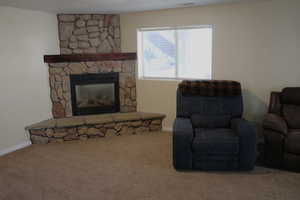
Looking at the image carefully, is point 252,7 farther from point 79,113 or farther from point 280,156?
point 79,113

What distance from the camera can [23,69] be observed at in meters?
4.17

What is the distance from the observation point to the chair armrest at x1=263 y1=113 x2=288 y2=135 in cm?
322

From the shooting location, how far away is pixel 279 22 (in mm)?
3826

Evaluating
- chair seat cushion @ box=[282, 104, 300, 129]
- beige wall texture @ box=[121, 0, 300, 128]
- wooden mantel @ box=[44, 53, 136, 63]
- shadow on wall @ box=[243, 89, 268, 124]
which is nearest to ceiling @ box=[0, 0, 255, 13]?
beige wall texture @ box=[121, 0, 300, 128]

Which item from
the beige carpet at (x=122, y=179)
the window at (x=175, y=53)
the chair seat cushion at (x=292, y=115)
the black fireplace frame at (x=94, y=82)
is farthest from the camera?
the black fireplace frame at (x=94, y=82)

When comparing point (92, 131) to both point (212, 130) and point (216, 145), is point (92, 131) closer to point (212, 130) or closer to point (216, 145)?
point (212, 130)

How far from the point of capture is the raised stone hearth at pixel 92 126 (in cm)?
435

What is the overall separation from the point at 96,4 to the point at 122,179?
2.49m

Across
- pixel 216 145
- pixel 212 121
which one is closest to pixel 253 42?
pixel 212 121

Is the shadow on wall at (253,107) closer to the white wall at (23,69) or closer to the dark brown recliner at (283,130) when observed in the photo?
the dark brown recliner at (283,130)

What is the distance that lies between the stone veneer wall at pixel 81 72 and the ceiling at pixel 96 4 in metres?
0.96

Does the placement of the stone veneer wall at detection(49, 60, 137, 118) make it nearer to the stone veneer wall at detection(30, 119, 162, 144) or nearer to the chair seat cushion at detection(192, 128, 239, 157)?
the stone veneer wall at detection(30, 119, 162, 144)

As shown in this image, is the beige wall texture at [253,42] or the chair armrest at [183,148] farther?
the beige wall texture at [253,42]

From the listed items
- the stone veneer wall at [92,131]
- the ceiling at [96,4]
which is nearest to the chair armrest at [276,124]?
the ceiling at [96,4]
